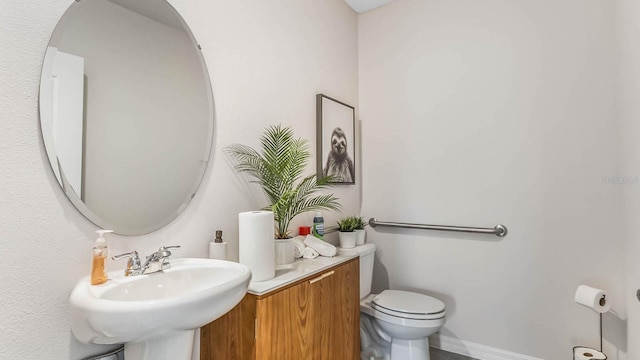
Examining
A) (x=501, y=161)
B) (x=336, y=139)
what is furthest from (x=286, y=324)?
(x=501, y=161)

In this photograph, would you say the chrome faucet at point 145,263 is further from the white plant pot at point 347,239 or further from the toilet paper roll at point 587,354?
the toilet paper roll at point 587,354

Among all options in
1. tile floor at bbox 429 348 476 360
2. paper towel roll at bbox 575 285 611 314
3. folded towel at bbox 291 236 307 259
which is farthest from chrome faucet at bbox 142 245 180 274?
paper towel roll at bbox 575 285 611 314

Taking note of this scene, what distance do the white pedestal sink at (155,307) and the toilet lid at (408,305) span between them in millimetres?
1064

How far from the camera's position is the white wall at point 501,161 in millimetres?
1677

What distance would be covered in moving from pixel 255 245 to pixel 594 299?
1.66 m

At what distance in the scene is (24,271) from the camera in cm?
82

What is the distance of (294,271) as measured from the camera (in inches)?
52.3

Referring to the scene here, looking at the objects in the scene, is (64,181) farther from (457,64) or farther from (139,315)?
(457,64)

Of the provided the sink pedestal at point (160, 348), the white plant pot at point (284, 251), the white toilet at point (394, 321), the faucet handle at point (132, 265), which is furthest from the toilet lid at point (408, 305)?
the faucet handle at point (132, 265)

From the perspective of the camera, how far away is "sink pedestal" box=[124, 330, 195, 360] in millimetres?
876

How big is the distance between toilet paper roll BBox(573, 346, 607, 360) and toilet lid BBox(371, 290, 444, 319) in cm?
66

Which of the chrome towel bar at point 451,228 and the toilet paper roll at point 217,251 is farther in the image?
the chrome towel bar at point 451,228

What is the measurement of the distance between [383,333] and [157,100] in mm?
1742

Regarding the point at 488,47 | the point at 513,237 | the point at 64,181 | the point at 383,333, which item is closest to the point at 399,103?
the point at 488,47
